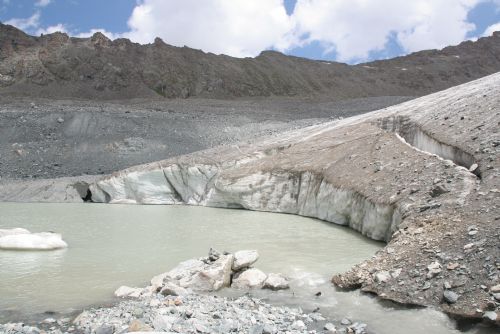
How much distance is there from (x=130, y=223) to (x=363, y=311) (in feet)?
34.8

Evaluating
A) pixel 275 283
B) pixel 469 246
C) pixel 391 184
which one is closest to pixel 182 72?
pixel 391 184

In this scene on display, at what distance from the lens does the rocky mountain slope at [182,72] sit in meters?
60.3

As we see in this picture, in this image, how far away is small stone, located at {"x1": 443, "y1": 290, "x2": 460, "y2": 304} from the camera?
6785mm

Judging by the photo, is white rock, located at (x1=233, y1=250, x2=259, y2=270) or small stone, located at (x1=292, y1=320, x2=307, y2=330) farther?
white rock, located at (x1=233, y1=250, x2=259, y2=270)

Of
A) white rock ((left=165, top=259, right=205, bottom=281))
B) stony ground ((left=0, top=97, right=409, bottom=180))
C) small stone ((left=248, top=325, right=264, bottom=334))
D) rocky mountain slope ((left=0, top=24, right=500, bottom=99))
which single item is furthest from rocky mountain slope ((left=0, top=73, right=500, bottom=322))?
rocky mountain slope ((left=0, top=24, right=500, bottom=99))

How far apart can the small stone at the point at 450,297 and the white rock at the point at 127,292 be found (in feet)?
14.9

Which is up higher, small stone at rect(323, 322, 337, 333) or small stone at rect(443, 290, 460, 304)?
small stone at rect(443, 290, 460, 304)

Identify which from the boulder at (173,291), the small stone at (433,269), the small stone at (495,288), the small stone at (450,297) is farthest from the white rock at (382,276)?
the boulder at (173,291)

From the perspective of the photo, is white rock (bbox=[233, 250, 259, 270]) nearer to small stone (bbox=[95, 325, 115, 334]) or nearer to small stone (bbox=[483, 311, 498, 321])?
small stone (bbox=[95, 325, 115, 334])

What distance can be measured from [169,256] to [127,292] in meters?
2.91

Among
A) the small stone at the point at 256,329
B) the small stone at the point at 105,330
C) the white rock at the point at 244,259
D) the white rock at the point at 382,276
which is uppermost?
the white rock at the point at 382,276

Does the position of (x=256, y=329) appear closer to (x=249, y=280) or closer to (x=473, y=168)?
(x=249, y=280)

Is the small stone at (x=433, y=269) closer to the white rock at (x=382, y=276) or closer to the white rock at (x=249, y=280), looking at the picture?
the white rock at (x=382, y=276)

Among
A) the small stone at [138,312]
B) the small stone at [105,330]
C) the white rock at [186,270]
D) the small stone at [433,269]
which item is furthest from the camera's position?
the white rock at [186,270]
